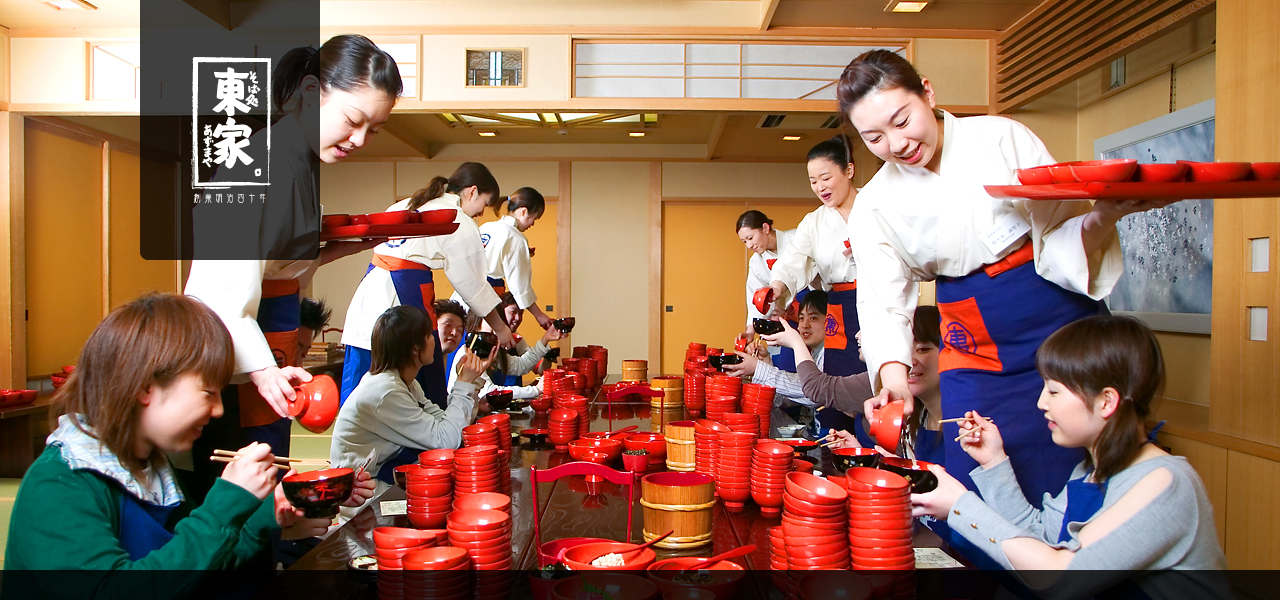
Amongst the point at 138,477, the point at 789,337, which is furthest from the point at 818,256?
the point at 138,477

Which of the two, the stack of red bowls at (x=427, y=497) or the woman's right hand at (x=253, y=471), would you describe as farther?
the stack of red bowls at (x=427, y=497)

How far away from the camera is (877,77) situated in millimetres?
1547

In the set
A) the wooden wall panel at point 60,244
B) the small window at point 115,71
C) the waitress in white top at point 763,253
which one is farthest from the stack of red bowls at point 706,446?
the wooden wall panel at point 60,244

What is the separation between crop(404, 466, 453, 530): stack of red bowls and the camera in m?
1.21

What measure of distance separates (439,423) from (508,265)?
2.57 m

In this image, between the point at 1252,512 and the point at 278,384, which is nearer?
the point at 278,384

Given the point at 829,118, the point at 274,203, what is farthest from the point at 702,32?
the point at 274,203

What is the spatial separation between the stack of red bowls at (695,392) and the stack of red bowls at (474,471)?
1.28 metres

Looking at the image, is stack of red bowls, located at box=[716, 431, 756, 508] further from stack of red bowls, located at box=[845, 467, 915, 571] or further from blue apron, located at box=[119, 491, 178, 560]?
blue apron, located at box=[119, 491, 178, 560]

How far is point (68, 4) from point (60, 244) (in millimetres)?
1529

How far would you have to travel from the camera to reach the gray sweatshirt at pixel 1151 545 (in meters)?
0.99

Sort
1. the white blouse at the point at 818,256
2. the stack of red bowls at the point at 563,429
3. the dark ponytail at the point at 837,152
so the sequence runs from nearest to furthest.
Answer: the stack of red bowls at the point at 563,429 < the dark ponytail at the point at 837,152 < the white blouse at the point at 818,256

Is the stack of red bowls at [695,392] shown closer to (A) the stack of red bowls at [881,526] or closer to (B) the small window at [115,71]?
(A) the stack of red bowls at [881,526]

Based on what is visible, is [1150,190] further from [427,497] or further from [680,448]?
[427,497]
